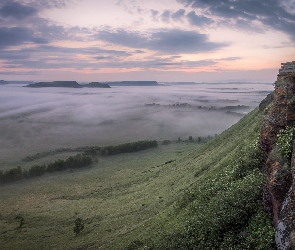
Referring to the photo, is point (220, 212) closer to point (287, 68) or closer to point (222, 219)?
point (222, 219)

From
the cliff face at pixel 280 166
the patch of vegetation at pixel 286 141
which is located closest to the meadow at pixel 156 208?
the cliff face at pixel 280 166

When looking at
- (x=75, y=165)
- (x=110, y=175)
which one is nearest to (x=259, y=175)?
(x=110, y=175)

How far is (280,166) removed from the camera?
1065 inches

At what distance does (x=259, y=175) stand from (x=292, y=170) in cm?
961

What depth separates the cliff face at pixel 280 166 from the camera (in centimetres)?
2338

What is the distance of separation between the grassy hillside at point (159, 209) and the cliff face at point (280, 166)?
1.86 meters

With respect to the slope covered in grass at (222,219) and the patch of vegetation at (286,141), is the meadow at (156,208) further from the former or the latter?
the patch of vegetation at (286,141)

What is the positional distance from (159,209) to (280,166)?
33700mm

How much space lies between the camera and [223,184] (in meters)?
39.1

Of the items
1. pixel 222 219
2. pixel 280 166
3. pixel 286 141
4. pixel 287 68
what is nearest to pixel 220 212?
pixel 222 219

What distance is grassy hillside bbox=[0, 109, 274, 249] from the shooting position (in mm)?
30766

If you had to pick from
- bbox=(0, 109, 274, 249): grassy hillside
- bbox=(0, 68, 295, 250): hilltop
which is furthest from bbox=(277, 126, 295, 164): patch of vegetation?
bbox=(0, 109, 274, 249): grassy hillside

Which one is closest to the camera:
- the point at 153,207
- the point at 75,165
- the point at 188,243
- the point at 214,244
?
the point at 214,244

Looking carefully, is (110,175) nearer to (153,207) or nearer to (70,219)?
(70,219)
